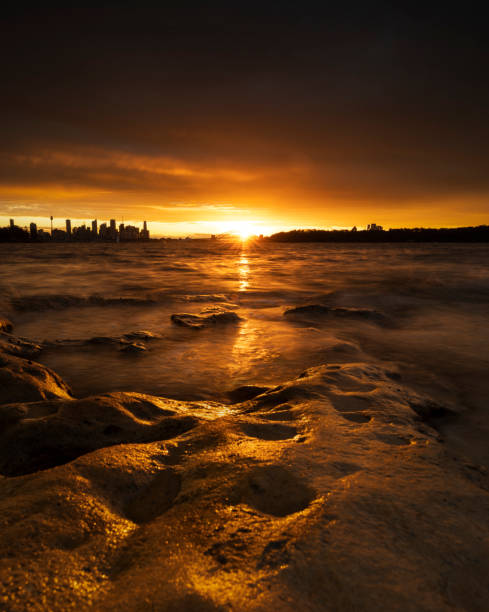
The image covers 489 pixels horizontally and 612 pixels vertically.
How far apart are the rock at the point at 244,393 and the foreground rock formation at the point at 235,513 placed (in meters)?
1.07

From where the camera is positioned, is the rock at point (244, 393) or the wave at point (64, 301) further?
the wave at point (64, 301)

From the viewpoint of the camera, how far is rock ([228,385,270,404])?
3.55 metres

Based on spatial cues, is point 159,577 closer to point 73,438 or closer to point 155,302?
point 73,438

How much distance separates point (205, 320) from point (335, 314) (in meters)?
2.94

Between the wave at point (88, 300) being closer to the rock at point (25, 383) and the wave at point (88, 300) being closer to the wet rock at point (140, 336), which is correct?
the wet rock at point (140, 336)

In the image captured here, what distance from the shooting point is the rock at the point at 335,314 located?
7.19 m

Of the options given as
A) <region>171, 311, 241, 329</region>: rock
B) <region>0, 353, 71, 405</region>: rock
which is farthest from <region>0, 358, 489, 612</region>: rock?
<region>171, 311, 241, 329</region>: rock

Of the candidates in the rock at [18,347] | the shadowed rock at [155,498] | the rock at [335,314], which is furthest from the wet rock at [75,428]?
the rock at [335,314]

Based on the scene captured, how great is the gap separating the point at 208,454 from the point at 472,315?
8186mm

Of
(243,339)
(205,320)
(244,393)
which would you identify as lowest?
(244,393)

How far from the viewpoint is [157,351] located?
5121mm

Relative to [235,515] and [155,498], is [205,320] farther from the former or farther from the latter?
[235,515]

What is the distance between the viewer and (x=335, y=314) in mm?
7480

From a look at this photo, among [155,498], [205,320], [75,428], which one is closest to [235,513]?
[155,498]
